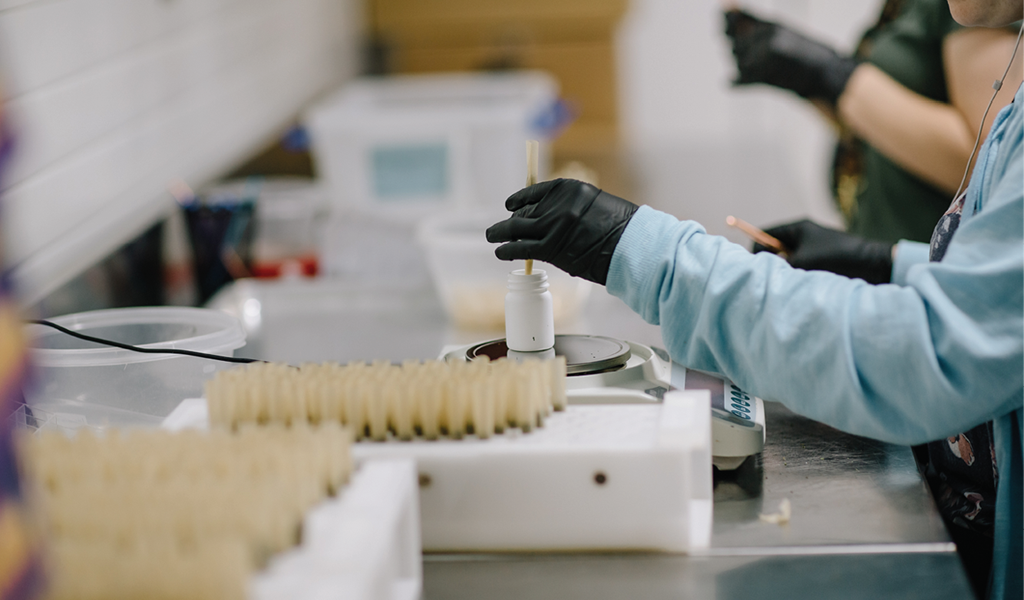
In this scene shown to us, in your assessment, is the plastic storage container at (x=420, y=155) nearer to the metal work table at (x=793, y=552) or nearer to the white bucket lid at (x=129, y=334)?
the white bucket lid at (x=129, y=334)

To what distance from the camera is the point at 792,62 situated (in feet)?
6.41

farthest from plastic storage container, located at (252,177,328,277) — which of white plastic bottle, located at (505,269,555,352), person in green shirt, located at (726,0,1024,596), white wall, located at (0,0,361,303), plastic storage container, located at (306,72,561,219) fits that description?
white plastic bottle, located at (505,269,555,352)

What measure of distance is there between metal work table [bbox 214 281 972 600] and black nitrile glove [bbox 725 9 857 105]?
1.02 metres

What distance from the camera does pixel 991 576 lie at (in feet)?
3.03

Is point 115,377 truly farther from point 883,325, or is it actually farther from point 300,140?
point 300,140

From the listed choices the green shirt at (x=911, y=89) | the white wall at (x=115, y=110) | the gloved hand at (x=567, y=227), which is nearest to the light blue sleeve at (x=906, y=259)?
the gloved hand at (x=567, y=227)

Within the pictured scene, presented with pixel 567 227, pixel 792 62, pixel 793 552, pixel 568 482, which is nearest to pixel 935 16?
pixel 792 62

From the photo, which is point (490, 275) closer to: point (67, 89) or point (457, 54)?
point (67, 89)

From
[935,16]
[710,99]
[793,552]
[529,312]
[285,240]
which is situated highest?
[935,16]

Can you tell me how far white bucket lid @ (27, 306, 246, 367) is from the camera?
98 centimetres

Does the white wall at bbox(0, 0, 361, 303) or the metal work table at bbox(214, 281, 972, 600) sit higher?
the white wall at bbox(0, 0, 361, 303)

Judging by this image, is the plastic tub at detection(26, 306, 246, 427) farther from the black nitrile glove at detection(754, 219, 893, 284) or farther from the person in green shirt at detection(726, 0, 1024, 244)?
the person in green shirt at detection(726, 0, 1024, 244)

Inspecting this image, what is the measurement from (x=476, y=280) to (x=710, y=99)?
342 cm

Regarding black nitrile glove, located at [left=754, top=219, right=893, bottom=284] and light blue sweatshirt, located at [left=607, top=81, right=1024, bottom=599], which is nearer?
light blue sweatshirt, located at [left=607, top=81, right=1024, bottom=599]
